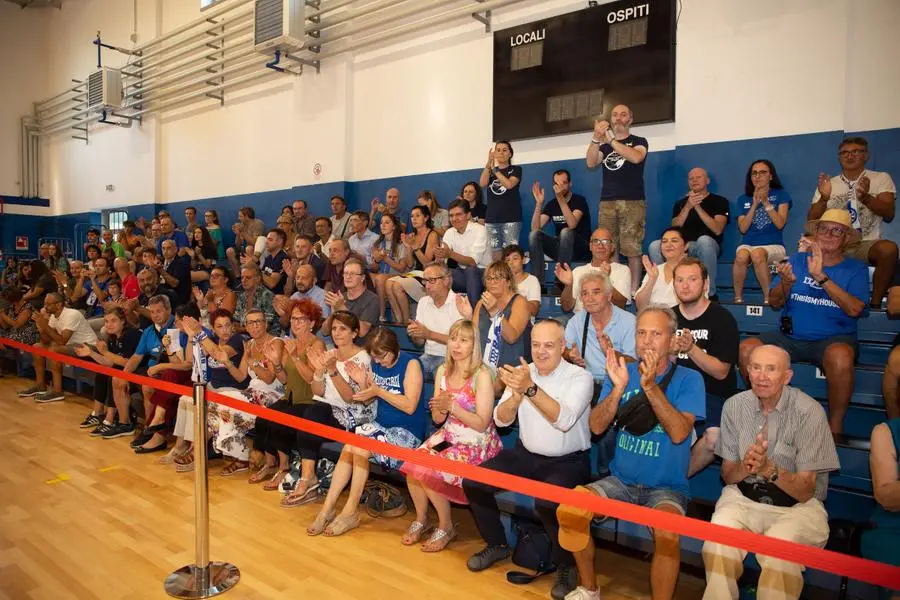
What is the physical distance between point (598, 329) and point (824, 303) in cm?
130

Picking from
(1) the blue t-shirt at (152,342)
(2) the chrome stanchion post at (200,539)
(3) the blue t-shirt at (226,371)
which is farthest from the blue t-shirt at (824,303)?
(1) the blue t-shirt at (152,342)

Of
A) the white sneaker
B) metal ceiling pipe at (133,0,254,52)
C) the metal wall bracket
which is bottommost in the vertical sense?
the white sneaker

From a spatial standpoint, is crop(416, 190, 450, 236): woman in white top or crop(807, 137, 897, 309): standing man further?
crop(416, 190, 450, 236): woman in white top

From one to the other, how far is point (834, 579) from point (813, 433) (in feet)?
1.83

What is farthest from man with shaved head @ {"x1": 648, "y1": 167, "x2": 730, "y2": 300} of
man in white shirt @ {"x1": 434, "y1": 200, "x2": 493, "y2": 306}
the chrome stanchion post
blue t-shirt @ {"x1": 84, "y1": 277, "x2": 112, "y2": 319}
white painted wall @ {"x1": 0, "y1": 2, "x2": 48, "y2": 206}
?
white painted wall @ {"x1": 0, "y1": 2, "x2": 48, "y2": 206}

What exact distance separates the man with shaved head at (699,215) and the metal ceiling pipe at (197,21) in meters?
7.42

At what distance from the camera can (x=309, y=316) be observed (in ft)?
14.2

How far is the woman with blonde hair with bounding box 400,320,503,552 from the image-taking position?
321 centimetres

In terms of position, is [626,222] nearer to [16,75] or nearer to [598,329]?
[598,329]

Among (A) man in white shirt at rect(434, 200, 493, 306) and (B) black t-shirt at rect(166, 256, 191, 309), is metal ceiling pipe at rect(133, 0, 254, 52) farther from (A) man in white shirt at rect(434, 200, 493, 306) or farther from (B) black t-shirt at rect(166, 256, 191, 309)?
(A) man in white shirt at rect(434, 200, 493, 306)

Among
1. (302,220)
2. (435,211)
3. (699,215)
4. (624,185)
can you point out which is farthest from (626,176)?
(302,220)

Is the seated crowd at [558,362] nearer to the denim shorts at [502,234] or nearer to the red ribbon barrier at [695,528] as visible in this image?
the denim shorts at [502,234]

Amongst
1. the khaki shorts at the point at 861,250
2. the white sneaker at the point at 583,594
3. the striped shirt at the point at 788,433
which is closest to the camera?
the striped shirt at the point at 788,433

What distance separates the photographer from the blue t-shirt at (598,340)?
11.5 ft
